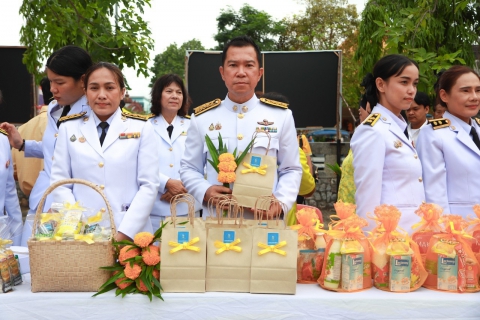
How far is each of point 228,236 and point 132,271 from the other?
393mm

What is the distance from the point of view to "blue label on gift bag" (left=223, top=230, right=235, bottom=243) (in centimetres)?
210

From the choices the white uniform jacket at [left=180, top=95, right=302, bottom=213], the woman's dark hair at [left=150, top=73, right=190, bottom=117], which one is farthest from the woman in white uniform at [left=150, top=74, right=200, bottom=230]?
the white uniform jacket at [left=180, top=95, right=302, bottom=213]

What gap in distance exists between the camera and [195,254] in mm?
2068

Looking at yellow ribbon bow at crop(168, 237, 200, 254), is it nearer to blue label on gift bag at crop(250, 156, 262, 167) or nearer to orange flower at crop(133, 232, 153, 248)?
orange flower at crop(133, 232, 153, 248)

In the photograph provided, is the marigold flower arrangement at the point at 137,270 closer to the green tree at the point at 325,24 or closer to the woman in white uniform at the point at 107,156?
the woman in white uniform at the point at 107,156

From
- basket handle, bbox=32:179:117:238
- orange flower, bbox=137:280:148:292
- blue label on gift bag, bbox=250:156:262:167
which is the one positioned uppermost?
blue label on gift bag, bbox=250:156:262:167

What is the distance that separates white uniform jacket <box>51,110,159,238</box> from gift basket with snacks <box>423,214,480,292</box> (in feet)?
4.28

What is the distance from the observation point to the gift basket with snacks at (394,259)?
2.11 meters

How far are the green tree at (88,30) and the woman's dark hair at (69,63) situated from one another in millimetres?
2347

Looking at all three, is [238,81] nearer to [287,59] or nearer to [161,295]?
[161,295]

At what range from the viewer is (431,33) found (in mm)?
5902

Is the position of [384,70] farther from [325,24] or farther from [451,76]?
[325,24]

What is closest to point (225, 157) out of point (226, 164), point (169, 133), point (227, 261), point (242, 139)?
point (226, 164)

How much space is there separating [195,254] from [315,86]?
303 inches
